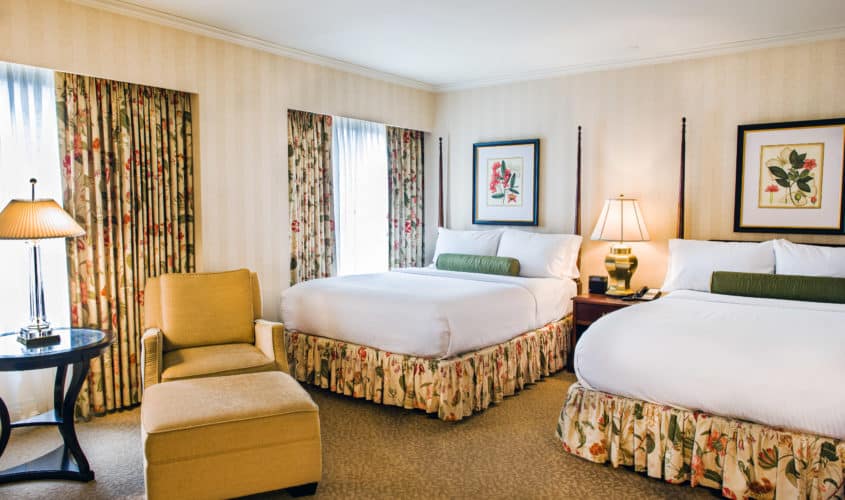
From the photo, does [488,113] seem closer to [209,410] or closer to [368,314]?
[368,314]

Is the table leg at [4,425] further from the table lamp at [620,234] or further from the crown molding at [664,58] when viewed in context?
the crown molding at [664,58]

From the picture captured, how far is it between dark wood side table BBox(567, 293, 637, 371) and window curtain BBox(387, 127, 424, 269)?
2093 mm

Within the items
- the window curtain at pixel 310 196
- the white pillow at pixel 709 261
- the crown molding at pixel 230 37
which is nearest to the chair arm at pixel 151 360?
the window curtain at pixel 310 196

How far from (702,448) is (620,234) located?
7.69 ft

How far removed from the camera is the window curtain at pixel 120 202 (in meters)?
3.73

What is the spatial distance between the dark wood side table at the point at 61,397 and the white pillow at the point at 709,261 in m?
3.80

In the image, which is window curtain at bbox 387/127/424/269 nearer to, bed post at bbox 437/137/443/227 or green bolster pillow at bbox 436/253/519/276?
bed post at bbox 437/137/443/227

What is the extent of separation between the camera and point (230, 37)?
4.36 m

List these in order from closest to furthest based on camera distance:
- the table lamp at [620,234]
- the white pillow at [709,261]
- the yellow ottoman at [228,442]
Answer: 1. the yellow ottoman at [228,442]
2. the white pillow at [709,261]
3. the table lamp at [620,234]

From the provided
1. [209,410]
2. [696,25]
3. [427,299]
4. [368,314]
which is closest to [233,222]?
[368,314]

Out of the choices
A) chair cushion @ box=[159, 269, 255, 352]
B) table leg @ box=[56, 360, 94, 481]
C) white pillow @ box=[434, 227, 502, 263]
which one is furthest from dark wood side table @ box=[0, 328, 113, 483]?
white pillow @ box=[434, 227, 502, 263]

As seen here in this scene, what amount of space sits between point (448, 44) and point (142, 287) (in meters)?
2.90

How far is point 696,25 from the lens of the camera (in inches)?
163

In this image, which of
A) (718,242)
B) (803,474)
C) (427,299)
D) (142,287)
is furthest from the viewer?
(718,242)
